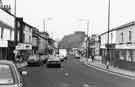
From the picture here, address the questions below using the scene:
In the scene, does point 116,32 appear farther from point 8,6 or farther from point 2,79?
point 2,79

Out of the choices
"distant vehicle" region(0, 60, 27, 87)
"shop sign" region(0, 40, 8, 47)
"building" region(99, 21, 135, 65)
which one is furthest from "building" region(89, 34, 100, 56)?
"distant vehicle" region(0, 60, 27, 87)

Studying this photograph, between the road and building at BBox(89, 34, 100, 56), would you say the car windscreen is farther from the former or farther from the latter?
building at BBox(89, 34, 100, 56)

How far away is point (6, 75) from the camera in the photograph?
705cm

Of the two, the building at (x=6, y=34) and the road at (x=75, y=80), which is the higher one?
the building at (x=6, y=34)

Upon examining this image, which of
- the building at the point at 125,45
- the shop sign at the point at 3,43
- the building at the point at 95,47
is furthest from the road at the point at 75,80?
the building at the point at 95,47

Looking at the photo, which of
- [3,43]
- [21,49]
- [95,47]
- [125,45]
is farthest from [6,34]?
[95,47]

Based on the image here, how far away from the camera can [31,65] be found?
41.9 meters

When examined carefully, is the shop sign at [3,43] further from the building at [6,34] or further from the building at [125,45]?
the building at [125,45]

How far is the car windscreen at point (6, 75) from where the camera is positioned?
687 centimetres

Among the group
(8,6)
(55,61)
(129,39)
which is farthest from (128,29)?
(8,6)

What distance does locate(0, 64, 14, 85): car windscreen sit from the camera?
687 cm

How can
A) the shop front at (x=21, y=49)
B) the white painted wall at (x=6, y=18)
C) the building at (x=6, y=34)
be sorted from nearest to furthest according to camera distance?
the shop front at (x=21, y=49)
the building at (x=6, y=34)
the white painted wall at (x=6, y=18)

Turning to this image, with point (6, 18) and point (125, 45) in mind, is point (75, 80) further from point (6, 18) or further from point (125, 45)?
point (6, 18)

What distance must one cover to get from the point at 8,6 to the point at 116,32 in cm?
2256
